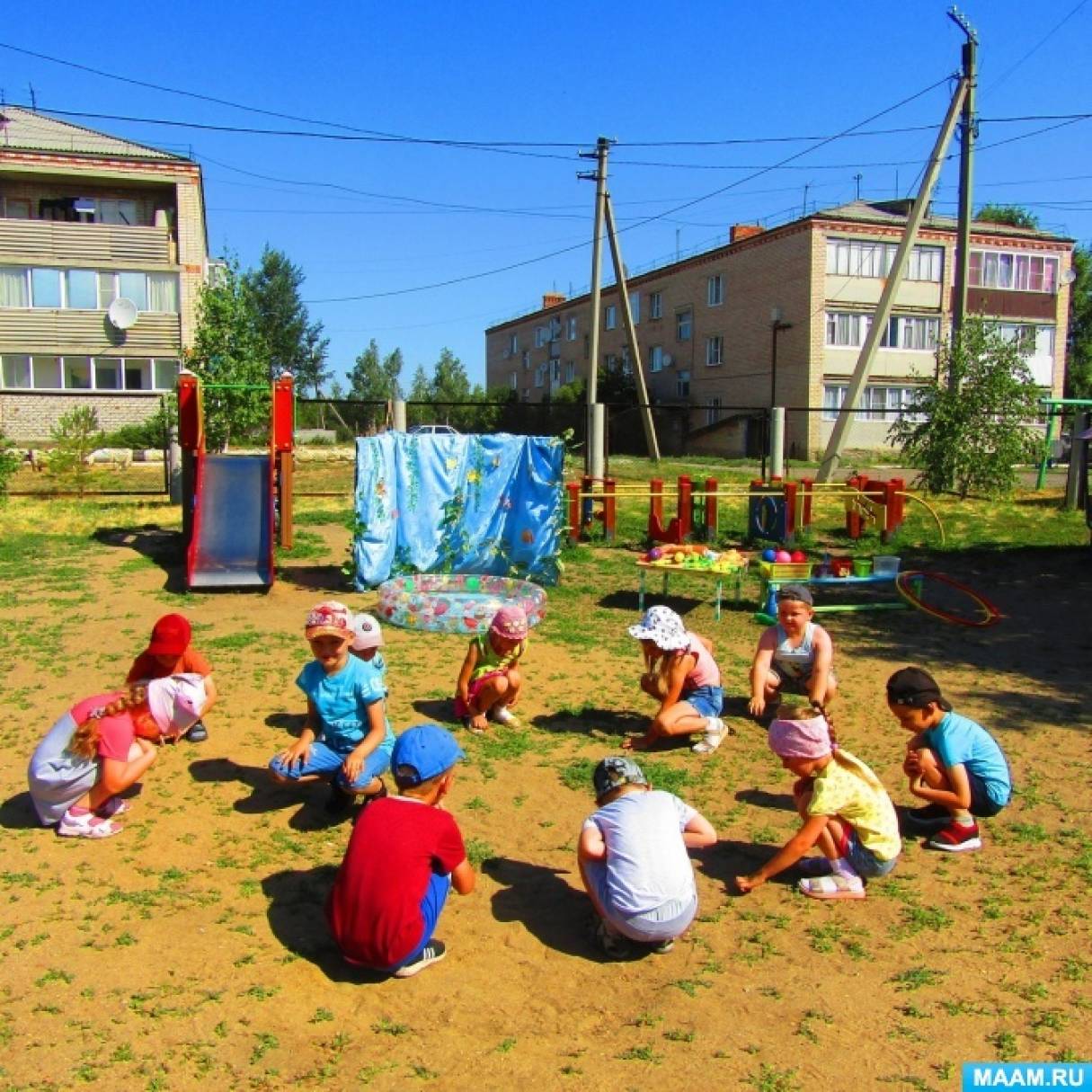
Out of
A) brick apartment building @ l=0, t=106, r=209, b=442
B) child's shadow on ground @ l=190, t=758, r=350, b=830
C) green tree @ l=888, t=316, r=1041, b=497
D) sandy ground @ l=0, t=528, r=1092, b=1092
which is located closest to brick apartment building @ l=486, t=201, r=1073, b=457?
brick apartment building @ l=0, t=106, r=209, b=442

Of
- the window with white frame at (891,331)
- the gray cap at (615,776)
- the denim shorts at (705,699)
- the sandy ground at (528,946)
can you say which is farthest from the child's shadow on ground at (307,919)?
the window with white frame at (891,331)

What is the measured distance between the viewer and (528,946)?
3.89m

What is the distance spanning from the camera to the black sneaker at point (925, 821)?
4.84 meters

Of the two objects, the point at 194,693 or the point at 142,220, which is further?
the point at 142,220

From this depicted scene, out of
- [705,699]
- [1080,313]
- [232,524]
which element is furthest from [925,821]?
[1080,313]

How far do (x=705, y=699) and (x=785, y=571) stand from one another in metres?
4.36

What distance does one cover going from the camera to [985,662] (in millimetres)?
8445

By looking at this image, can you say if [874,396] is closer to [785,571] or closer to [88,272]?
[88,272]

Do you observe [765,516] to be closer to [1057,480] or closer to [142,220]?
[1057,480]

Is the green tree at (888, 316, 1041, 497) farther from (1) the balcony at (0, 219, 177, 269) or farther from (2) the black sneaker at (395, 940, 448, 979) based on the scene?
(1) the balcony at (0, 219, 177, 269)

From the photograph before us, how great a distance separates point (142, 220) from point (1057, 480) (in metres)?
30.6

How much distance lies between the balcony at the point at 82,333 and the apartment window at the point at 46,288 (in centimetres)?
31

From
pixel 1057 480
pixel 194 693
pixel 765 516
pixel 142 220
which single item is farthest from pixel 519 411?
pixel 194 693

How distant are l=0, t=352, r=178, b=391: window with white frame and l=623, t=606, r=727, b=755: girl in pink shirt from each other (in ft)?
105
